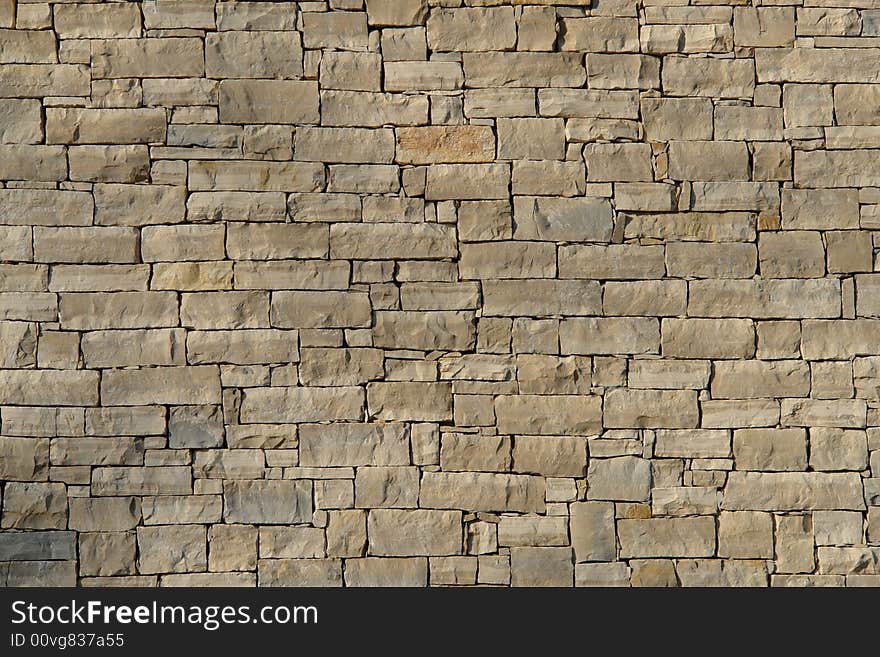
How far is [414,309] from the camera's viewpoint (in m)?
4.17

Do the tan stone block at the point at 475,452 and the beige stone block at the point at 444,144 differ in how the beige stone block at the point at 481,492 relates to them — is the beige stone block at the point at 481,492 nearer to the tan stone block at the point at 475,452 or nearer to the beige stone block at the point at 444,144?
the tan stone block at the point at 475,452

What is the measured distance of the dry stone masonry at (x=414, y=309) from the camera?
13.5ft

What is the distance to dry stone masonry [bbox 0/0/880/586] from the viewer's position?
4.13m

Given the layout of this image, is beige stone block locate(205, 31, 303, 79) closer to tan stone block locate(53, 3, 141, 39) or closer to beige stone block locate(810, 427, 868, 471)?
tan stone block locate(53, 3, 141, 39)

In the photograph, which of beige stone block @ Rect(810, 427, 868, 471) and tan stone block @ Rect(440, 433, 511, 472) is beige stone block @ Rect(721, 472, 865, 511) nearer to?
beige stone block @ Rect(810, 427, 868, 471)

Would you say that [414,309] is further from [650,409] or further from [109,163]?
[109,163]

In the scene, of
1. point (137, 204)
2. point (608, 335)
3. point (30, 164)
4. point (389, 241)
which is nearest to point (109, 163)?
point (137, 204)

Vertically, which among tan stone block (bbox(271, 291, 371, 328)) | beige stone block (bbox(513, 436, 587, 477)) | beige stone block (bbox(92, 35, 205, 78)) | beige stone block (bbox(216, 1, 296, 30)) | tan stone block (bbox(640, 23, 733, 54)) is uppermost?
beige stone block (bbox(216, 1, 296, 30))

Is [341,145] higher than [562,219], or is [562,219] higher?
[341,145]

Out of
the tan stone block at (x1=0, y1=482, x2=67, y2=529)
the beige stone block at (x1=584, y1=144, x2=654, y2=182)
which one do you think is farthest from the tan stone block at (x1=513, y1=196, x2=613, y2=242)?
the tan stone block at (x1=0, y1=482, x2=67, y2=529)

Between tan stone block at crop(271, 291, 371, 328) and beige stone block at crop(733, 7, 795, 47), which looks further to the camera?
beige stone block at crop(733, 7, 795, 47)

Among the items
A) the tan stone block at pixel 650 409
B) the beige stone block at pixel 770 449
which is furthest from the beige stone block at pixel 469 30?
the beige stone block at pixel 770 449

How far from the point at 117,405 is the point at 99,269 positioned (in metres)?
0.56

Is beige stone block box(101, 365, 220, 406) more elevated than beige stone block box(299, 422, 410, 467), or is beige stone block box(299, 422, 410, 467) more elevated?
beige stone block box(101, 365, 220, 406)
